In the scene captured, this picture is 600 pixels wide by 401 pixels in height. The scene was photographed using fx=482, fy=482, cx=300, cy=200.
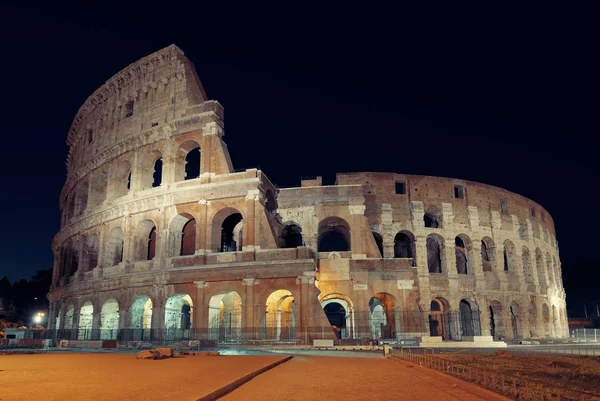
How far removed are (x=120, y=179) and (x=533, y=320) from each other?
30299 millimetres

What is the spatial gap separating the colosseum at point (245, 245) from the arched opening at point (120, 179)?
75 millimetres

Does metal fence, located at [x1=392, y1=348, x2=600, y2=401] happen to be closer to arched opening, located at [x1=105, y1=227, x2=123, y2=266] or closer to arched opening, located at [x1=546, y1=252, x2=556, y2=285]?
arched opening, located at [x1=105, y1=227, x2=123, y2=266]

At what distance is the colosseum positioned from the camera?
24719 mm

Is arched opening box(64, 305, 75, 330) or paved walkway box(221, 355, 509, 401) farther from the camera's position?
arched opening box(64, 305, 75, 330)

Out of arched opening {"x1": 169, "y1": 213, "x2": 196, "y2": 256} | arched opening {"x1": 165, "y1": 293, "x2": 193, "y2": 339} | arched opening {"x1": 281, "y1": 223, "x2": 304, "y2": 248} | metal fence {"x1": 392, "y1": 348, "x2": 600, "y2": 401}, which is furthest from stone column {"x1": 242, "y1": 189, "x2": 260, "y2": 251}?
metal fence {"x1": 392, "y1": 348, "x2": 600, "y2": 401}

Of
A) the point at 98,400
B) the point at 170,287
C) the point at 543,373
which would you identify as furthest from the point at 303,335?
the point at 98,400

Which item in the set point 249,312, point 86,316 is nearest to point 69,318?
point 86,316

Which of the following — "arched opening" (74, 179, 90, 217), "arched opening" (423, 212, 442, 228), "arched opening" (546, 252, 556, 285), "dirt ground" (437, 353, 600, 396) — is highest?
"arched opening" (74, 179, 90, 217)

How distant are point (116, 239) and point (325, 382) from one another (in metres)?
23.7

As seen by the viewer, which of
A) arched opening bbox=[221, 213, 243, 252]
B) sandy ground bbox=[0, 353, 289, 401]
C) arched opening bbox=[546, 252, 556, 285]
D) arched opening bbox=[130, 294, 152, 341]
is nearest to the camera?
sandy ground bbox=[0, 353, 289, 401]

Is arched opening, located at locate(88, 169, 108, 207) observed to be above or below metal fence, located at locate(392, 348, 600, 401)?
above

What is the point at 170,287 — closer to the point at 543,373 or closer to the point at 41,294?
the point at 543,373

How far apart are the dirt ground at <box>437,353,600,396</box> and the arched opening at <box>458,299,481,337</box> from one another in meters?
14.5

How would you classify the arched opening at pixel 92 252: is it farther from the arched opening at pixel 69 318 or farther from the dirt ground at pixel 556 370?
the dirt ground at pixel 556 370
